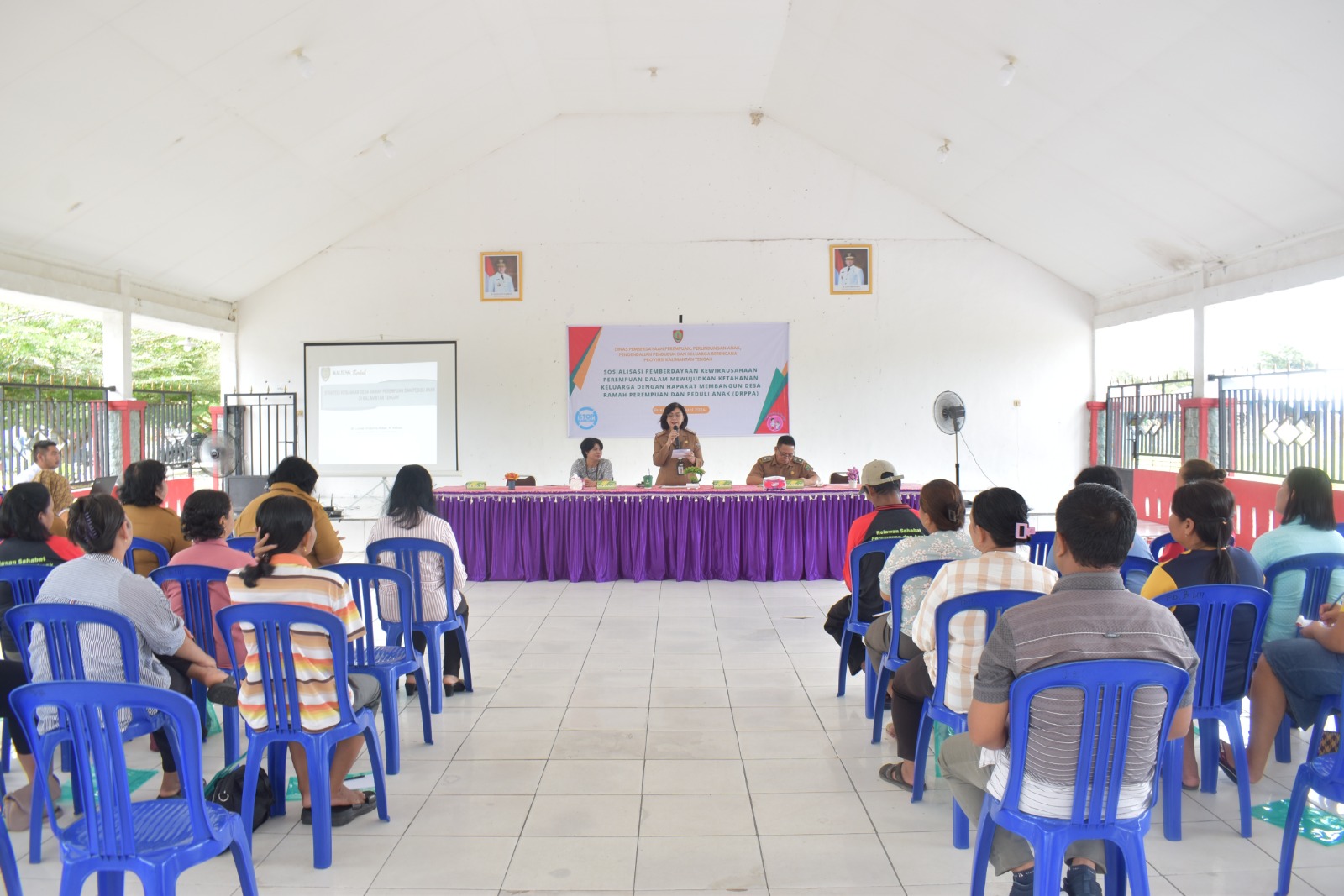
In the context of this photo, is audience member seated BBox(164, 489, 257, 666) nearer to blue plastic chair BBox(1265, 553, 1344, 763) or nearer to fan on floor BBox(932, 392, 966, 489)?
blue plastic chair BBox(1265, 553, 1344, 763)

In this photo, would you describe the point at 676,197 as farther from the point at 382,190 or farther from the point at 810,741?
the point at 810,741

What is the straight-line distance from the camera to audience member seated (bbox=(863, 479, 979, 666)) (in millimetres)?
2885

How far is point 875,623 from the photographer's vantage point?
3.23 m

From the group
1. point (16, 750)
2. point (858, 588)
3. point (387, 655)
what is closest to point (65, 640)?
point (16, 750)

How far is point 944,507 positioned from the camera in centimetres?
296

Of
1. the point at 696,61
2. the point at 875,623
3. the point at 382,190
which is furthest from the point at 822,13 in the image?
the point at 875,623

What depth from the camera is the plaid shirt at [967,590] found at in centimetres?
230

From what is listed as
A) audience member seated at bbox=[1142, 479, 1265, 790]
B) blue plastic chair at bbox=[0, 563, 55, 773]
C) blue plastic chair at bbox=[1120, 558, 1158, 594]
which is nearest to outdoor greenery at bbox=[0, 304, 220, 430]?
blue plastic chair at bbox=[0, 563, 55, 773]

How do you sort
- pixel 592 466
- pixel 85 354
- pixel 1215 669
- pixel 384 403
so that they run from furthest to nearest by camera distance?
1. pixel 85 354
2. pixel 384 403
3. pixel 592 466
4. pixel 1215 669

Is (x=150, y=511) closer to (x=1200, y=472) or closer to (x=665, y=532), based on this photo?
(x=665, y=532)

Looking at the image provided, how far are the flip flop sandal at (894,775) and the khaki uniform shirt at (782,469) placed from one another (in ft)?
13.4

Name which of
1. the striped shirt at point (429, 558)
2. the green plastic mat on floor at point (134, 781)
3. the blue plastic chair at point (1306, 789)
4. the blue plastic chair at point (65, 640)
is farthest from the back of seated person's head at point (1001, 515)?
the green plastic mat on floor at point (134, 781)

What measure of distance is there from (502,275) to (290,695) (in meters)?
7.69

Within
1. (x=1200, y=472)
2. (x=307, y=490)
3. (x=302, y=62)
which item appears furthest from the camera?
(x=302, y=62)
